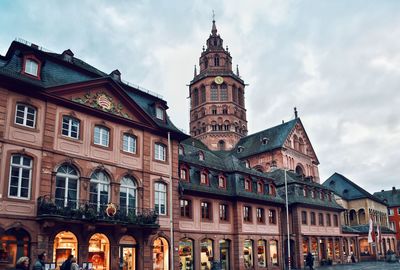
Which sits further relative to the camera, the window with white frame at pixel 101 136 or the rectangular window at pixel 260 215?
the rectangular window at pixel 260 215

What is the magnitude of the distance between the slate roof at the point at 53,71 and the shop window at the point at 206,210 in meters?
8.58

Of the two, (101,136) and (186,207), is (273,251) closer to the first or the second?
(186,207)

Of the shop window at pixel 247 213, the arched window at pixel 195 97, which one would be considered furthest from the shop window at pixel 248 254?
the arched window at pixel 195 97

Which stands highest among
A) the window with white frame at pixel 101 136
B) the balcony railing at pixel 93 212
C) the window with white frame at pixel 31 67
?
the window with white frame at pixel 31 67

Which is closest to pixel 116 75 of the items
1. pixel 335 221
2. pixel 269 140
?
pixel 335 221

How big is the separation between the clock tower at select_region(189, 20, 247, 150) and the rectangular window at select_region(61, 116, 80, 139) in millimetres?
55143

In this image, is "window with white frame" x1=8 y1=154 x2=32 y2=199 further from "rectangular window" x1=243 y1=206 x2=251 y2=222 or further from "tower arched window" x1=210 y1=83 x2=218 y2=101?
"tower arched window" x1=210 y1=83 x2=218 y2=101

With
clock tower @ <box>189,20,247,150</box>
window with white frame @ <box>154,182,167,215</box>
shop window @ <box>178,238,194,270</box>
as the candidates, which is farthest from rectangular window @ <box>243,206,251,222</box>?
clock tower @ <box>189,20,247,150</box>

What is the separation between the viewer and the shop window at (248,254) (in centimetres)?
4047

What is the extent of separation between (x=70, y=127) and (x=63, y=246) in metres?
7.58

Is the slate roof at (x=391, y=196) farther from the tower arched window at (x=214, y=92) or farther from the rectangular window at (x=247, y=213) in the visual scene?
the rectangular window at (x=247, y=213)

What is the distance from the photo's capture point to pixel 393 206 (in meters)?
99.5

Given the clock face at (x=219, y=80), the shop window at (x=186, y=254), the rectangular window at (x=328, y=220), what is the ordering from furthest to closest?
the clock face at (x=219, y=80)
the rectangular window at (x=328, y=220)
the shop window at (x=186, y=254)

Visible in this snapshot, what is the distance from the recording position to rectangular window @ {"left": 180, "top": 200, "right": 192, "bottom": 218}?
117 ft
